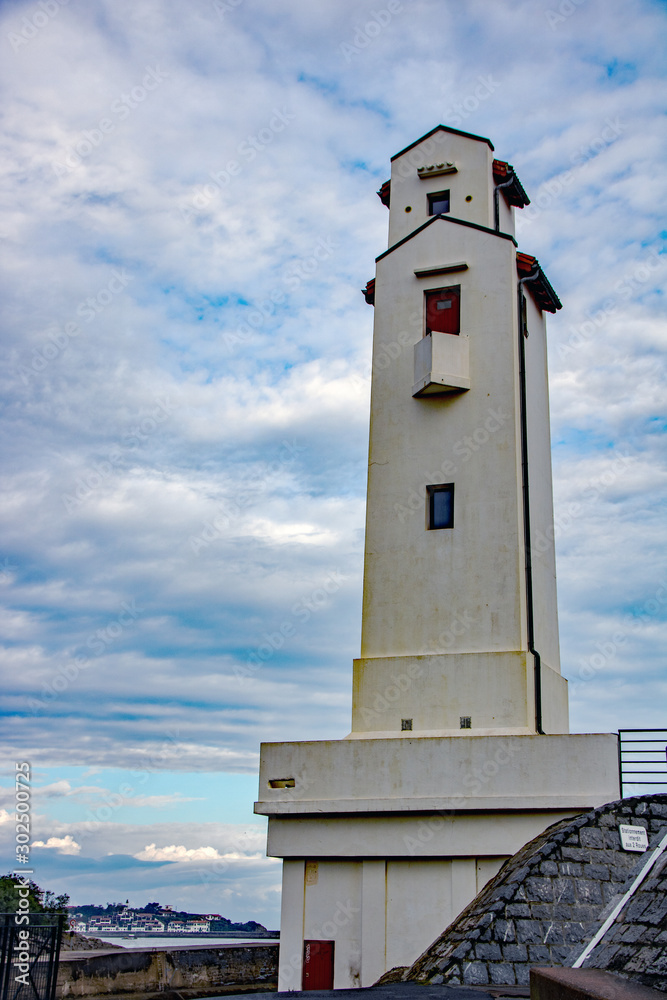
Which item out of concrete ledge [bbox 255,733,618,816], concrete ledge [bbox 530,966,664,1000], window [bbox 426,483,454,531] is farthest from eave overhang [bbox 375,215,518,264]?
concrete ledge [bbox 530,966,664,1000]

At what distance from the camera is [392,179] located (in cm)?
1988

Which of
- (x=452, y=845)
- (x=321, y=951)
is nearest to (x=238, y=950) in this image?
(x=321, y=951)

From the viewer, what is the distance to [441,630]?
1572 centimetres

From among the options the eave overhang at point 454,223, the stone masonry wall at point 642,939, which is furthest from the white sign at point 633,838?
the eave overhang at point 454,223

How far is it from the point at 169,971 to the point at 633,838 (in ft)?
31.0

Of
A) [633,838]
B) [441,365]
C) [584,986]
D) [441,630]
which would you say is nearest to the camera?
[584,986]

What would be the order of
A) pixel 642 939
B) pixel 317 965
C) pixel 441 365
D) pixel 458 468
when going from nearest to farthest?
pixel 642 939
pixel 317 965
pixel 458 468
pixel 441 365

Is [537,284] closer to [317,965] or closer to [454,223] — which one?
[454,223]

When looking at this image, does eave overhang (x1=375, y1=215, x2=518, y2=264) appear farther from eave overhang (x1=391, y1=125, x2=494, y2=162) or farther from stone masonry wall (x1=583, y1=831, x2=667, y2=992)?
stone masonry wall (x1=583, y1=831, x2=667, y2=992)

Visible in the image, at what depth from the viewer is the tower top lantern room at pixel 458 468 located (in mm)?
15320

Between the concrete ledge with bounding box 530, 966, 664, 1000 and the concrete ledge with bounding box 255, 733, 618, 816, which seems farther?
the concrete ledge with bounding box 255, 733, 618, 816

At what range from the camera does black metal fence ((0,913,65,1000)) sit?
899 centimetres

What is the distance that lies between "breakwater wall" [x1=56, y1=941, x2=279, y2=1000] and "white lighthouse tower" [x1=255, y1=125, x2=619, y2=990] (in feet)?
8.19

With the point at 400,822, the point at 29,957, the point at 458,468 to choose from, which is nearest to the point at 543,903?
the point at 400,822
